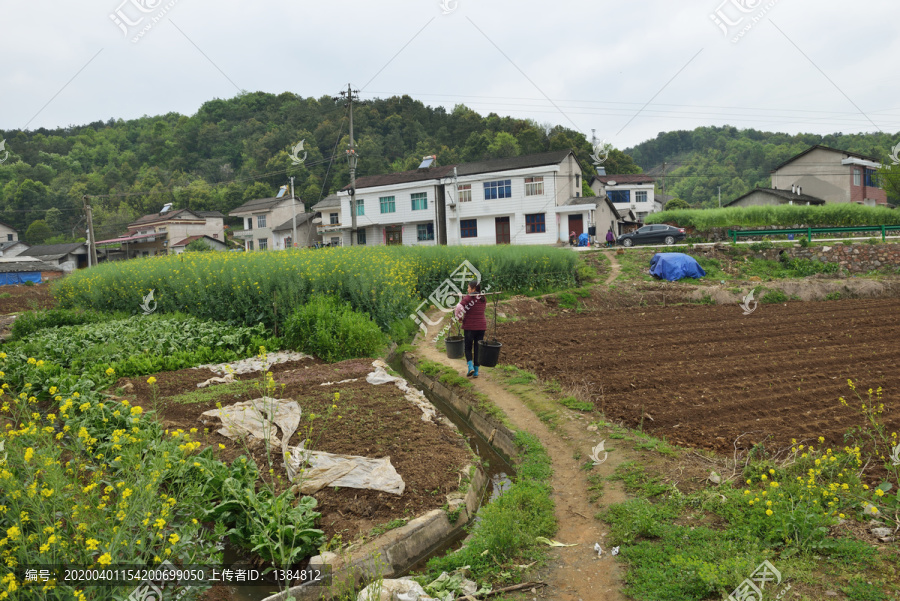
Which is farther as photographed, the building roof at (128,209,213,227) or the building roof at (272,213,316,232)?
the building roof at (128,209,213,227)

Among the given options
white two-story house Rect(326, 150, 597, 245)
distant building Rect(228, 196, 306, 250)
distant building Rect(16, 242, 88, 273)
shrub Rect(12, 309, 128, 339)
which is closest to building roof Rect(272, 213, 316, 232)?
distant building Rect(228, 196, 306, 250)

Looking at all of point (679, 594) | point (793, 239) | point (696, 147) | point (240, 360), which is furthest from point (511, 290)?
point (696, 147)

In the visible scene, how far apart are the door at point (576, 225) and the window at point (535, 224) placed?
1815 millimetres

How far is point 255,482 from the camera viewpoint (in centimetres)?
580

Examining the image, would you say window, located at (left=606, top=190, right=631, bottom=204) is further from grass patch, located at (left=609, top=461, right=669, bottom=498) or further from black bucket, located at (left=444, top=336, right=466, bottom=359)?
grass patch, located at (left=609, top=461, right=669, bottom=498)

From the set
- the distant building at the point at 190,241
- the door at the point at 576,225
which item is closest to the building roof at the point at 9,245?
the distant building at the point at 190,241

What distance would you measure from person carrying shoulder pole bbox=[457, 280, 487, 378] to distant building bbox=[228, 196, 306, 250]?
4354 cm

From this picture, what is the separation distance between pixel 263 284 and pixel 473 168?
29.8m

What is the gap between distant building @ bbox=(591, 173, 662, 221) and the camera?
61094mm

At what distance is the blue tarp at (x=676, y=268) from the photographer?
23.1 meters

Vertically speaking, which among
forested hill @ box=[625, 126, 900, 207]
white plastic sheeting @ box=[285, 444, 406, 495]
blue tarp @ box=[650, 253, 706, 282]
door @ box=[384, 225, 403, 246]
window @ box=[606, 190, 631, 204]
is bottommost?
white plastic sheeting @ box=[285, 444, 406, 495]

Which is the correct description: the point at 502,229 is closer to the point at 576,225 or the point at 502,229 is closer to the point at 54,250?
the point at 576,225

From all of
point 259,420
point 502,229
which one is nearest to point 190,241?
point 502,229

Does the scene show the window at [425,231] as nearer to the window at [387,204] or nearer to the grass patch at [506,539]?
the window at [387,204]
